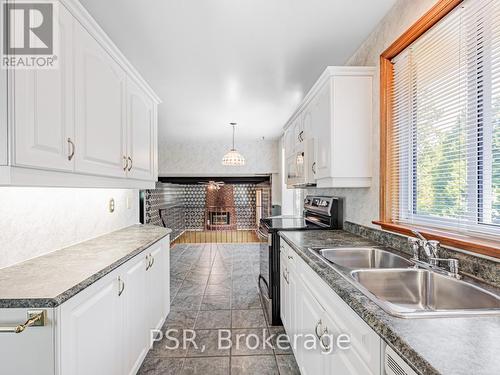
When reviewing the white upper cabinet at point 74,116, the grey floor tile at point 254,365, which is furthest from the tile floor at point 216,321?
the white upper cabinet at point 74,116

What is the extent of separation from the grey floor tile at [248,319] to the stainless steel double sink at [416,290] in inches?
52.3

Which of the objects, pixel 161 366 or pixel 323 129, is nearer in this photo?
pixel 161 366

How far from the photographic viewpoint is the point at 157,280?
2361 mm

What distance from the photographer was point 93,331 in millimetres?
1294

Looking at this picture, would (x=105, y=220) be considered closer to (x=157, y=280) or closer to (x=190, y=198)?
(x=157, y=280)

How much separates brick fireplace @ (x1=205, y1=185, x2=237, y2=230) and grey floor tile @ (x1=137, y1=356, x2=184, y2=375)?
6481 millimetres

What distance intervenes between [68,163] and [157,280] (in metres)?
1.30

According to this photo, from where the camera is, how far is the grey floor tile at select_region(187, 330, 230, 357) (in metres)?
2.23

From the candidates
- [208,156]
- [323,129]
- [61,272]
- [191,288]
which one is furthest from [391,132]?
[208,156]

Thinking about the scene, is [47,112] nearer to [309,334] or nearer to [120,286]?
[120,286]

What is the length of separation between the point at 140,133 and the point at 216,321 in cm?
188

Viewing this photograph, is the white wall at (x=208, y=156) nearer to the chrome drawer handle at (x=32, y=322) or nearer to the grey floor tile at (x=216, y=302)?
the grey floor tile at (x=216, y=302)

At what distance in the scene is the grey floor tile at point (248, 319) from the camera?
2688 mm

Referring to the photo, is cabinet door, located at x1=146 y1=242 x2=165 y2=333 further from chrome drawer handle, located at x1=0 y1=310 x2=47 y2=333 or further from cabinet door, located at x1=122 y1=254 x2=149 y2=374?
chrome drawer handle, located at x1=0 y1=310 x2=47 y2=333
